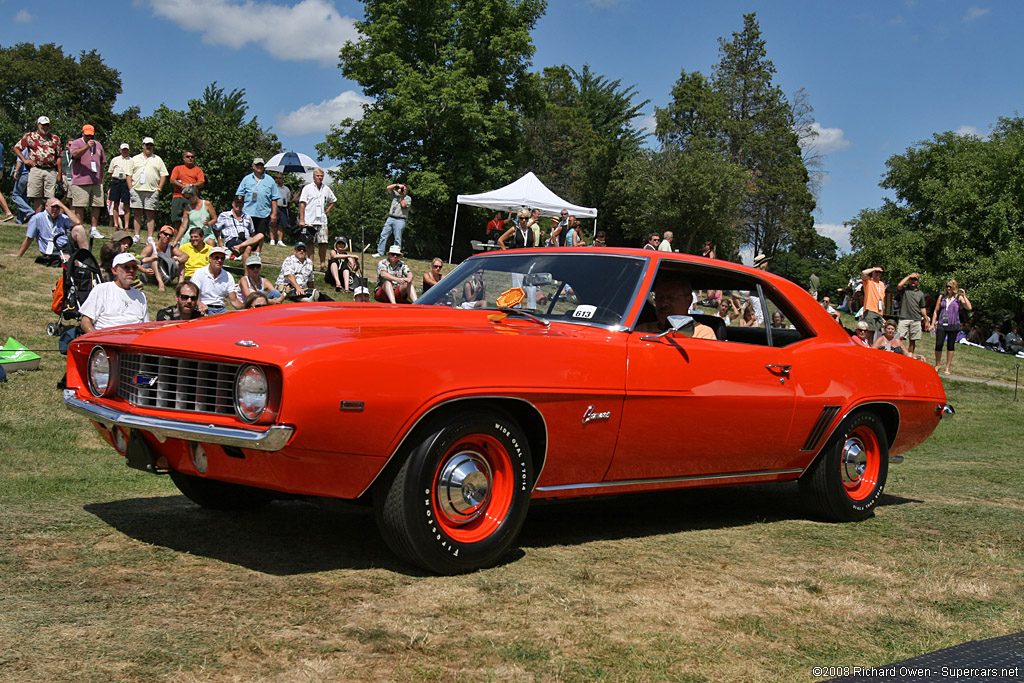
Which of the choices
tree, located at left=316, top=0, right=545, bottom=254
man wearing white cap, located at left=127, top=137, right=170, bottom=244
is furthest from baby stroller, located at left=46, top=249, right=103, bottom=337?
tree, located at left=316, top=0, right=545, bottom=254

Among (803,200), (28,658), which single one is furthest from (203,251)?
(803,200)

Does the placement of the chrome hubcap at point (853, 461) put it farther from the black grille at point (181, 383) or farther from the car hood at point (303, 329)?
the black grille at point (181, 383)

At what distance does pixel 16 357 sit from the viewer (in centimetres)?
902

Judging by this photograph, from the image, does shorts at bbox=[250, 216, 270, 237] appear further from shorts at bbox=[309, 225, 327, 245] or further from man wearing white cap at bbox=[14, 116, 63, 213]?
man wearing white cap at bbox=[14, 116, 63, 213]

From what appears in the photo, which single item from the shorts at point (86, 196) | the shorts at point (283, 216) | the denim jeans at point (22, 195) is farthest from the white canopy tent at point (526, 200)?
the shorts at point (86, 196)

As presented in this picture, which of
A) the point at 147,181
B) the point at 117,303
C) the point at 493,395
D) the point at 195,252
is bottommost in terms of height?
the point at 493,395

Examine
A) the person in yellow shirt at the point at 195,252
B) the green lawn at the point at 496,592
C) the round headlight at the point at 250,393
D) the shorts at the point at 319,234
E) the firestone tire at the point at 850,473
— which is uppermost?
the shorts at the point at 319,234

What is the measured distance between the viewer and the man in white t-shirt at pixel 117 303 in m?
8.80

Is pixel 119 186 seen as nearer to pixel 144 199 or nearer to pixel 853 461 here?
pixel 144 199

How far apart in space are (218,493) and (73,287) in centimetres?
715

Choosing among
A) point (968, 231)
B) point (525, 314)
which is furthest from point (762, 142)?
point (525, 314)

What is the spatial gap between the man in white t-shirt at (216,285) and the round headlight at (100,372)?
650cm

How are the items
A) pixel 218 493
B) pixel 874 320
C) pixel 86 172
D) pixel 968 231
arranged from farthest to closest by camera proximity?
pixel 968 231 → pixel 874 320 → pixel 86 172 → pixel 218 493

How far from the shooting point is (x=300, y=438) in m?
3.53
